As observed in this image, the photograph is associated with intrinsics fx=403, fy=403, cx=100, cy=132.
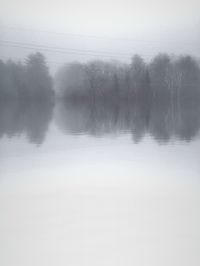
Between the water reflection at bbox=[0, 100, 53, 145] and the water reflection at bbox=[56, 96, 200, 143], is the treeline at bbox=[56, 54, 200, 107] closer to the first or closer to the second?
the water reflection at bbox=[56, 96, 200, 143]

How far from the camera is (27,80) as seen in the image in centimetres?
269

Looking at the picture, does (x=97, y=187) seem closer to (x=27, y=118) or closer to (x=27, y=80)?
(x=27, y=118)

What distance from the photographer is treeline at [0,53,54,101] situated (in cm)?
263

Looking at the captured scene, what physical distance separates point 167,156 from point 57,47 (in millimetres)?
1000

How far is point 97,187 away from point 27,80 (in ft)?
2.90

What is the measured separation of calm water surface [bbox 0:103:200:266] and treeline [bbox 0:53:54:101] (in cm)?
8

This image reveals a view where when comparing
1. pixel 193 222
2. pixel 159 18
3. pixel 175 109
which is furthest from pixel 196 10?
pixel 193 222

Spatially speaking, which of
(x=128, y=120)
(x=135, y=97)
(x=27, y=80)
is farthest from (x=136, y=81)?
(x=27, y=80)

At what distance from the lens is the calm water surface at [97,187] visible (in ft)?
6.40

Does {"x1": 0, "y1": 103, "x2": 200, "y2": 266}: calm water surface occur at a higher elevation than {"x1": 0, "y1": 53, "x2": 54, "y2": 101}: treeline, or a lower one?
lower

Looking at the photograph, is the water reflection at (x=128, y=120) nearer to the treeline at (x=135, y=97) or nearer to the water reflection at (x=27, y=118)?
the treeline at (x=135, y=97)

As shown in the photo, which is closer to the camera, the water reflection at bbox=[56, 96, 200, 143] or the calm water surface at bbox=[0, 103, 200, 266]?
the calm water surface at bbox=[0, 103, 200, 266]

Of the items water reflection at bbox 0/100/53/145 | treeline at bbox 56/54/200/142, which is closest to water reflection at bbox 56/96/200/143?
treeline at bbox 56/54/200/142

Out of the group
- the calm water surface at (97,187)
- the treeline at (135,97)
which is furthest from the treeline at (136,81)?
the calm water surface at (97,187)
